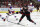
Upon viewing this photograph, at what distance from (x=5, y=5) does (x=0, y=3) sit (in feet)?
2.60

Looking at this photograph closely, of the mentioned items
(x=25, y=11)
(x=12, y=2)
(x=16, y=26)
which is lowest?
(x=16, y=26)

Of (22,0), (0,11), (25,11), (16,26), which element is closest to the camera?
(16,26)

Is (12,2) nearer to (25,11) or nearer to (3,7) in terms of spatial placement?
(3,7)

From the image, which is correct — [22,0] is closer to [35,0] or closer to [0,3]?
[35,0]

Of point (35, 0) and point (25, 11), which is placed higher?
point (35, 0)

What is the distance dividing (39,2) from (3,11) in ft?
12.4

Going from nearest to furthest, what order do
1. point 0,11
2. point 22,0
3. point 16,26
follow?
point 16,26 < point 0,11 < point 22,0

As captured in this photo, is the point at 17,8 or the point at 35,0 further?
the point at 35,0

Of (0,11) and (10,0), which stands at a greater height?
(10,0)

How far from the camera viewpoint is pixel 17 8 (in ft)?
31.8

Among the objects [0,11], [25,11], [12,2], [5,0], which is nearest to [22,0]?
[12,2]

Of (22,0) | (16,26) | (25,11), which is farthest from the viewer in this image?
(22,0)

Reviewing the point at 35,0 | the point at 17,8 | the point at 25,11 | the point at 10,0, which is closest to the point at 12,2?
the point at 10,0

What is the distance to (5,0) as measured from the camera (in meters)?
10.5
